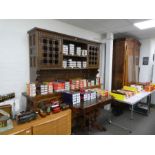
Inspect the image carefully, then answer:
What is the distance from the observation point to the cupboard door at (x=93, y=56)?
2.99 metres

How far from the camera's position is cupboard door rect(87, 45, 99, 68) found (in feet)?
9.82

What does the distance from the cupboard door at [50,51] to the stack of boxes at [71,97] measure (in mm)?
571

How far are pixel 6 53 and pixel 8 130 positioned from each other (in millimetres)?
1227

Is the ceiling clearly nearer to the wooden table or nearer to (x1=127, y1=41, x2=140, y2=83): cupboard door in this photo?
(x1=127, y1=41, x2=140, y2=83): cupboard door

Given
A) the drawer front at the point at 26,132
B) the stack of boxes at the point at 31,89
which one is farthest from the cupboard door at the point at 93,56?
the drawer front at the point at 26,132

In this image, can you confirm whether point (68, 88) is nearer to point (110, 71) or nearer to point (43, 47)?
point (43, 47)

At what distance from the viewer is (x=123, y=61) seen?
378 centimetres

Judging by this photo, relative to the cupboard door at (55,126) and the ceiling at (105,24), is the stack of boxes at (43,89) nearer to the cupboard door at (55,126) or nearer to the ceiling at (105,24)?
the cupboard door at (55,126)

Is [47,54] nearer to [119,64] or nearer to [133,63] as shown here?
[119,64]

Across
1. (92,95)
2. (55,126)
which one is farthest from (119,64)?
(55,126)

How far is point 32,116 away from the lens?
1.84 m

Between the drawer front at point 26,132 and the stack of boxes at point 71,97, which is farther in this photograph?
the stack of boxes at point 71,97

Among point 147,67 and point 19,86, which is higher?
point 147,67

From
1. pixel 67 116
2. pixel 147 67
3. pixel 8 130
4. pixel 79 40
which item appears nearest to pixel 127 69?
pixel 147 67
